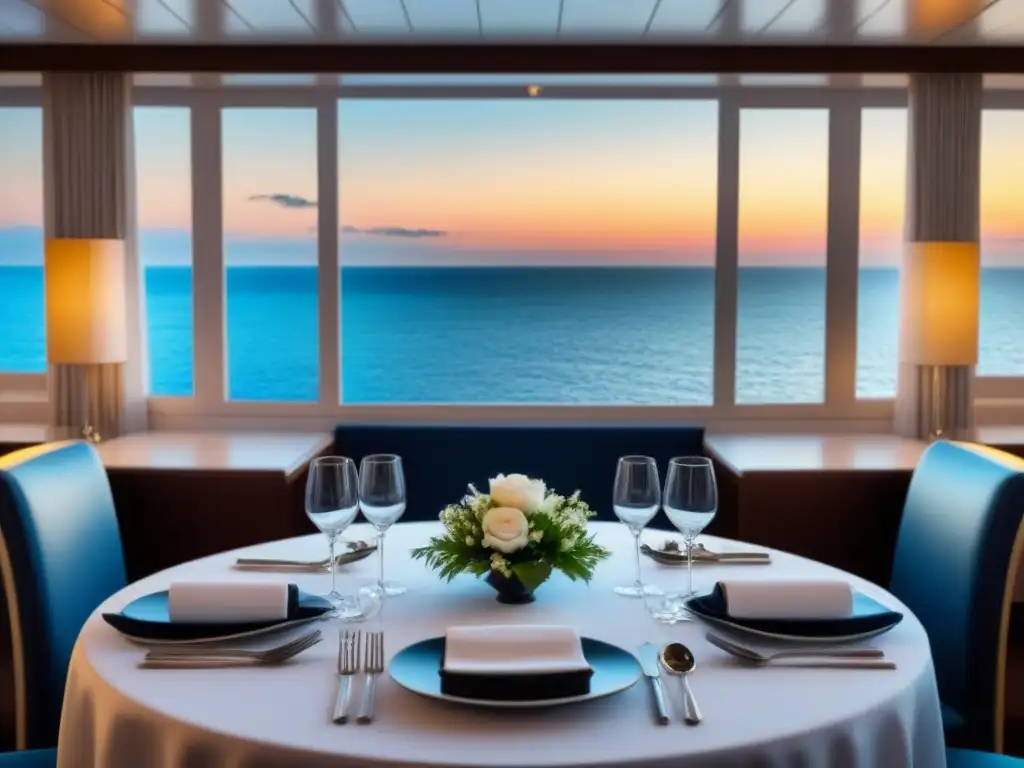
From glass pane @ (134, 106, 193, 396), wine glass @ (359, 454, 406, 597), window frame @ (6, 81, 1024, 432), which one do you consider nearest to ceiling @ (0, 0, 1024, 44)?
window frame @ (6, 81, 1024, 432)

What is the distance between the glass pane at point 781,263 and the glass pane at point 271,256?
6.96m

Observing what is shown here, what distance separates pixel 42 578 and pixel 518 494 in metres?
1.02

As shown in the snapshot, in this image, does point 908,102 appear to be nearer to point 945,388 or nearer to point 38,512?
point 945,388

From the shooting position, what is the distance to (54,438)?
3912 millimetres

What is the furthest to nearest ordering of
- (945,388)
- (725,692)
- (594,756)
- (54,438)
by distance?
(945,388) < (54,438) < (725,692) < (594,756)

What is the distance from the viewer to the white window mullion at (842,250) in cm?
438

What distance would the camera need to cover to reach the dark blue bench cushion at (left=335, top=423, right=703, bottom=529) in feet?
12.9

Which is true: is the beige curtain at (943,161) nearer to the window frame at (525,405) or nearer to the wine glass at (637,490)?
the window frame at (525,405)

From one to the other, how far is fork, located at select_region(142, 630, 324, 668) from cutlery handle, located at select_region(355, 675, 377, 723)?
0.17m

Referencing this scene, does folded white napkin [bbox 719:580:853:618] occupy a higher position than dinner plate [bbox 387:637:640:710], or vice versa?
folded white napkin [bbox 719:580:853:618]

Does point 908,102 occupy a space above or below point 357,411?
above

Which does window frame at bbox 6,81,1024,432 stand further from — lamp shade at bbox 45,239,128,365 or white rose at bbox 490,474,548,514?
white rose at bbox 490,474,548,514

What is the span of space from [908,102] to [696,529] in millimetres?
2934

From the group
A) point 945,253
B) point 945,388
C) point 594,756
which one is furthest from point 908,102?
point 594,756
